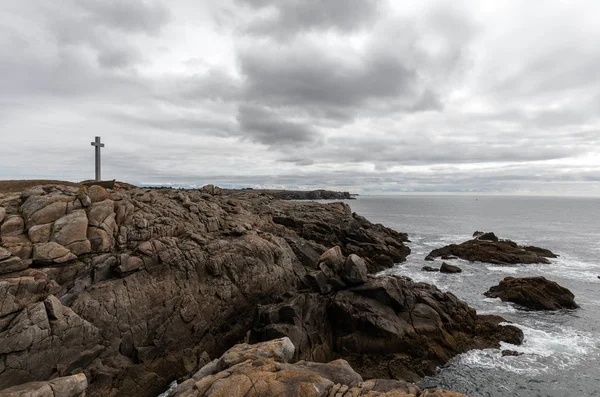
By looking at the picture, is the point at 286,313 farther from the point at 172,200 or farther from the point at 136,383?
the point at 172,200

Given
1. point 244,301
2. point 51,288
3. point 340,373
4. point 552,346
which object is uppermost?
point 51,288

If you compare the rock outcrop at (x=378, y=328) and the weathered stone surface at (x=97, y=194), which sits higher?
the weathered stone surface at (x=97, y=194)

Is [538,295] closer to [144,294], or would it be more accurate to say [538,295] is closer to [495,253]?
[495,253]

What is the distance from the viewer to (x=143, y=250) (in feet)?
82.6

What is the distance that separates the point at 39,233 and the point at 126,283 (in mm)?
7241

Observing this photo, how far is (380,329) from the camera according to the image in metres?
25.1

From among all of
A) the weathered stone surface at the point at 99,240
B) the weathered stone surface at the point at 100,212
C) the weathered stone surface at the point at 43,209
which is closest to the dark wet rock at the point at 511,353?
the weathered stone surface at the point at 99,240

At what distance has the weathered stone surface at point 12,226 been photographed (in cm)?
2244

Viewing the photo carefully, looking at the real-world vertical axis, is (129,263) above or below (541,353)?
above

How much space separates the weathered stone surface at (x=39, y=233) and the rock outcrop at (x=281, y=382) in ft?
55.0

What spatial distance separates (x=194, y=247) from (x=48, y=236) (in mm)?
10349

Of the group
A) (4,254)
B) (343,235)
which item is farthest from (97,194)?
(343,235)

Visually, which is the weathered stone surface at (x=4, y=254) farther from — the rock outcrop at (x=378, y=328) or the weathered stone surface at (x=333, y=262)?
the weathered stone surface at (x=333, y=262)

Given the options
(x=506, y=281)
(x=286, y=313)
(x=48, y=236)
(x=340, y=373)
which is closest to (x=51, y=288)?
(x=48, y=236)
